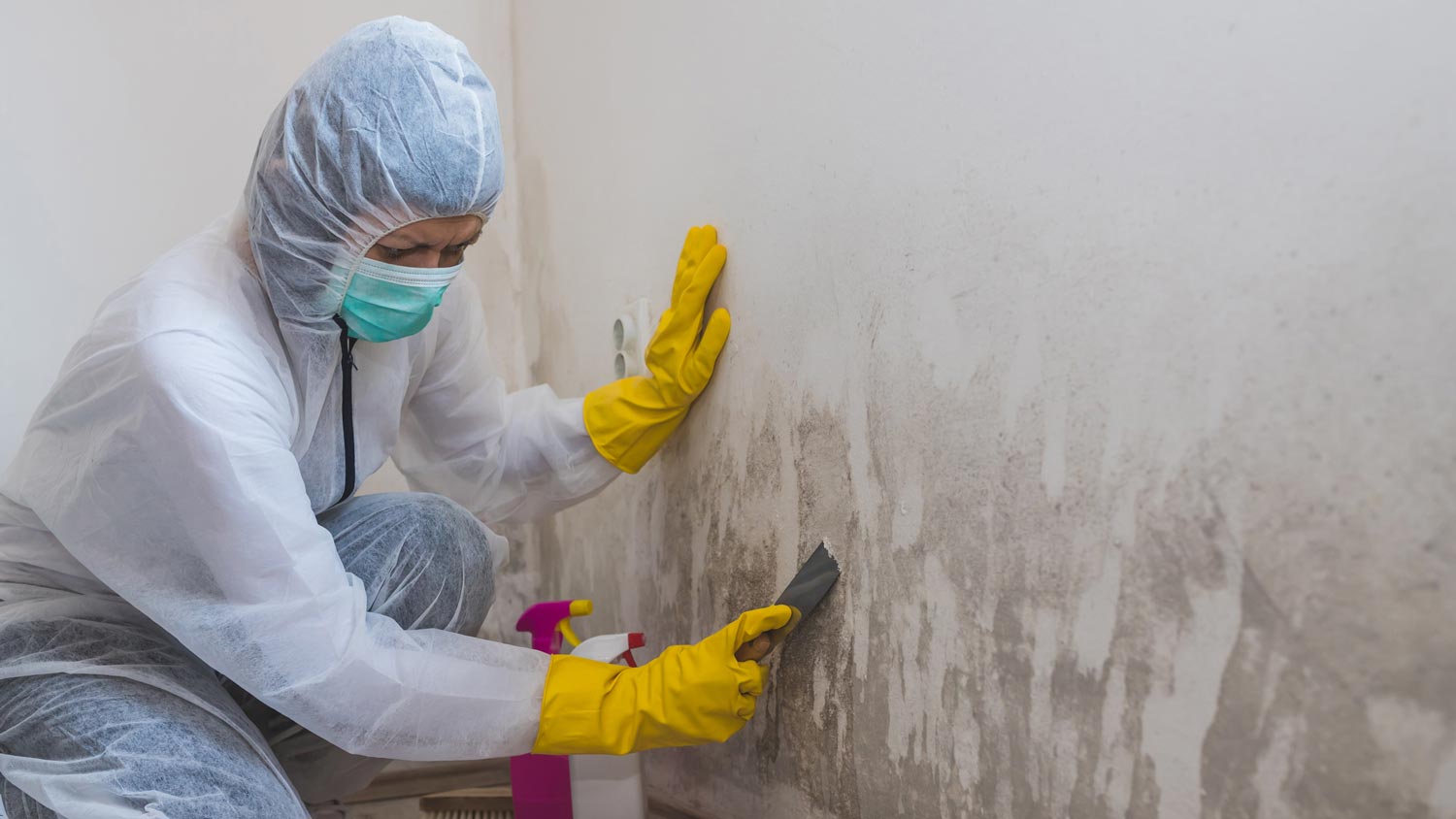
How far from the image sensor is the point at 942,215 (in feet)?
3.27

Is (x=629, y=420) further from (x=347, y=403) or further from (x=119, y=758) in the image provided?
(x=119, y=758)

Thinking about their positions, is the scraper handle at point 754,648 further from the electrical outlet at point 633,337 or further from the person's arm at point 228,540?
the electrical outlet at point 633,337

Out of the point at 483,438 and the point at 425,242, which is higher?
the point at 425,242

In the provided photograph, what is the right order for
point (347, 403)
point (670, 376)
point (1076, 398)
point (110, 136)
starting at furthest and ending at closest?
point (110, 136) < point (670, 376) < point (347, 403) < point (1076, 398)

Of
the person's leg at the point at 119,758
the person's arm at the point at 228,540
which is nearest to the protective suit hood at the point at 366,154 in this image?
the person's arm at the point at 228,540

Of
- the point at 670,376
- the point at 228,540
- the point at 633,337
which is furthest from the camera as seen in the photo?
the point at 633,337

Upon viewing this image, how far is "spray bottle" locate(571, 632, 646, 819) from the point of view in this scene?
1346mm

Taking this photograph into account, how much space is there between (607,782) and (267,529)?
1.90ft

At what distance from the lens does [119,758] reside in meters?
1.03

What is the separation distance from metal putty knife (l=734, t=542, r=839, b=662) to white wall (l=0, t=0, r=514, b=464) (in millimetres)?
1213

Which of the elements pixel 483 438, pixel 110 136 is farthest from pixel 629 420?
pixel 110 136

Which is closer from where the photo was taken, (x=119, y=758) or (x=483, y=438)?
(x=119, y=758)

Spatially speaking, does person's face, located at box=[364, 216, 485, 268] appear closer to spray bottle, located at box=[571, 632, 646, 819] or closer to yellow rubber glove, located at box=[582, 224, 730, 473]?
yellow rubber glove, located at box=[582, 224, 730, 473]

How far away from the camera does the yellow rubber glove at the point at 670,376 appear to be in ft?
4.34
